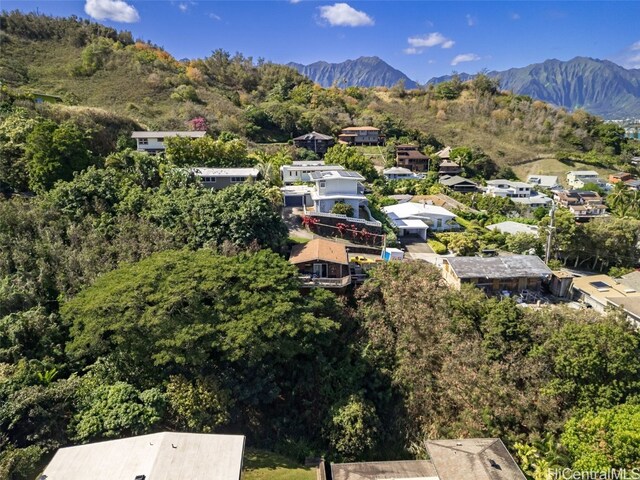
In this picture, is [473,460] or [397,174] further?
[397,174]

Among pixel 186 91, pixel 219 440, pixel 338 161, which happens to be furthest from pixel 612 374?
pixel 186 91

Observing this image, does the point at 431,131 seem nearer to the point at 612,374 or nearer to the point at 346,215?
the point at 346,215

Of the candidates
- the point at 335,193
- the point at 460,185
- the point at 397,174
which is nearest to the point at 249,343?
the point at 335,193

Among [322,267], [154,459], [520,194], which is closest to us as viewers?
[154,459]

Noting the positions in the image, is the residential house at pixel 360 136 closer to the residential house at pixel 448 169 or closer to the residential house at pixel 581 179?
the residential house at pixel 448 169

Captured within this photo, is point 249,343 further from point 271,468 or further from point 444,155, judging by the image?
point 444,155

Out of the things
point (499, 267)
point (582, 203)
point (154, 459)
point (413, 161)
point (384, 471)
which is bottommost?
point (384, 471)

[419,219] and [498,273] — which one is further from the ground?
[419,219]

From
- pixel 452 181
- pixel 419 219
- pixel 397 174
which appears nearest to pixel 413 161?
pixel 397 174

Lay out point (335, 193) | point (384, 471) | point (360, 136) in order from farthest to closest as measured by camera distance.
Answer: point (360, 136) < point (335, 193) < point (384, 471)

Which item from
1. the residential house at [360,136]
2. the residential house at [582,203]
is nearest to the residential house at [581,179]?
the residential house at [582,203]
